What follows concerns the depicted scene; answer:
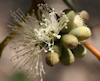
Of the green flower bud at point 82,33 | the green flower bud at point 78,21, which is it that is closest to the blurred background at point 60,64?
the green flower bud at point 78,21

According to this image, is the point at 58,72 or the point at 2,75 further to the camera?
the point at 58,72

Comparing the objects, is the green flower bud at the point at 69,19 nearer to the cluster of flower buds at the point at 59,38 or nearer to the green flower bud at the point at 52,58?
the cluster of flower buds at the point at 59,38

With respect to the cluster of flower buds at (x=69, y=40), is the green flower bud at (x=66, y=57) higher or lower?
lower

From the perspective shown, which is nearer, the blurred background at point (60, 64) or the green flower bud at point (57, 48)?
the green flower bud at point (57, 48)

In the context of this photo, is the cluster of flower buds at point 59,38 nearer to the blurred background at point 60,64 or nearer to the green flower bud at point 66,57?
the green flower bud at point 66,57

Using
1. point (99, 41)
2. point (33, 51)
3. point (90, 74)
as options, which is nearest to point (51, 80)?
point (90, 74)

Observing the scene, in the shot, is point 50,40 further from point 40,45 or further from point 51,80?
point 51,80

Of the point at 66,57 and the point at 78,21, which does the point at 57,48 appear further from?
the point at 78,21

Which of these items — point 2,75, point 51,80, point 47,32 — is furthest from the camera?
point 51,80
